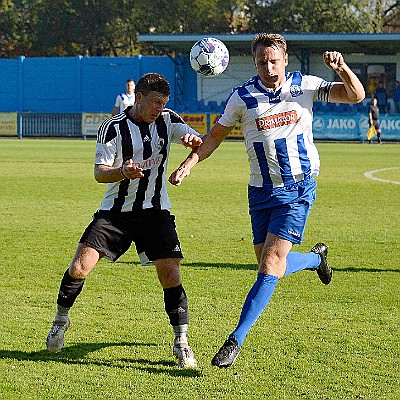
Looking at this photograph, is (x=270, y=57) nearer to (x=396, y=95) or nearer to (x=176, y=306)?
(x=176, y=306)

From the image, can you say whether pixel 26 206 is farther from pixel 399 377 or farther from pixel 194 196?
pixel 399 377

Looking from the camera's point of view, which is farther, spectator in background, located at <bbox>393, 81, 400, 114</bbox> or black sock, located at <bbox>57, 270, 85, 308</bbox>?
spectator in background, located at <bbox>393, 81, 400, 114</bbox>

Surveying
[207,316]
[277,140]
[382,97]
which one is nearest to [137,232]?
[277,140]

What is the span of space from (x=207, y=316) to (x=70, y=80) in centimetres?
4197

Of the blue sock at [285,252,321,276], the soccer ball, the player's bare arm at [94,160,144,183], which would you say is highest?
the soccer ball

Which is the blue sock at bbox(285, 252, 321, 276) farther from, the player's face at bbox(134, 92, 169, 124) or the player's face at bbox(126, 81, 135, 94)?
the player's face at bbox(126, 81, 135, 94)

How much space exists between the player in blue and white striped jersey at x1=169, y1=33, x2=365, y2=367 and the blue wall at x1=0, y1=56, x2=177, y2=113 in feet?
133

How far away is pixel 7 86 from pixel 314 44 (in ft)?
55.1

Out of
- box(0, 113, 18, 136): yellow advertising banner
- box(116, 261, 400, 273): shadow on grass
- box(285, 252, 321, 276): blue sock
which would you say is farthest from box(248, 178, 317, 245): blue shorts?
box(0, 113, 18, 136): yellow advertising banner

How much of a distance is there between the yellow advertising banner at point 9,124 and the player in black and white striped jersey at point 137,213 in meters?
37.2

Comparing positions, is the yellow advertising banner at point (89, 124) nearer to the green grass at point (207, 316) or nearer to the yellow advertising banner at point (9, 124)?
the yellow advertising banner at point (9, 124)

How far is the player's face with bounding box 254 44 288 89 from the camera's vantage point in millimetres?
5645

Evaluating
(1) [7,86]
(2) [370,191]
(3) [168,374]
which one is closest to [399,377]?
(3) [168,374]

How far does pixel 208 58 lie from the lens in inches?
362
